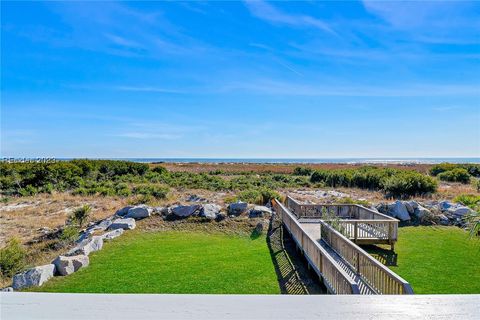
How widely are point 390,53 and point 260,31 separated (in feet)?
12.8

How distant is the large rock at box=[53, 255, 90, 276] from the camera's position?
664 cm

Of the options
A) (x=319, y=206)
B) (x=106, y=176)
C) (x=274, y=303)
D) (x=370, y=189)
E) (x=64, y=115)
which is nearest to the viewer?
(x=274, y=303)

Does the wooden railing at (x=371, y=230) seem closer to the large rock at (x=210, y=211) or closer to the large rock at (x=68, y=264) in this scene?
the large rock at (x=210, y=211)

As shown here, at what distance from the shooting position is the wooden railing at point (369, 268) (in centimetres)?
445

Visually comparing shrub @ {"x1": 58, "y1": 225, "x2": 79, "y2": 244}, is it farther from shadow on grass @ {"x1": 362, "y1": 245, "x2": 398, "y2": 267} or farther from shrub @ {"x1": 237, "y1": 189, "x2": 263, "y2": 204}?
shadow on grass @ {"x1": 362, "y1": 245, "x2": 398, "y2": 267}

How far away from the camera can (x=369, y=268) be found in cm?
561

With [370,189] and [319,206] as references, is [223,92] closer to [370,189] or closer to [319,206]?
[319,206]

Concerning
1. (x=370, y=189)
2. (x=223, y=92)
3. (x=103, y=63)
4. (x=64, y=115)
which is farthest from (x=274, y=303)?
(x=370, y=189)

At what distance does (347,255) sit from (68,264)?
5991 millimetres

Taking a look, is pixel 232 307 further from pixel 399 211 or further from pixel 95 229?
pixel 399 211

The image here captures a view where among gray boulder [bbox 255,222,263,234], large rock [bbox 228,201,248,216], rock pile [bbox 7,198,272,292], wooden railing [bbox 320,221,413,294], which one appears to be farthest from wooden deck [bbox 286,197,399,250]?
rock pile [bbox 7,198,272,292]

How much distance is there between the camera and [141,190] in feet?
60.1

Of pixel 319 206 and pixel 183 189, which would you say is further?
pixel 183 189

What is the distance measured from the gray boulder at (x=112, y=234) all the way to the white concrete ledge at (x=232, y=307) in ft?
29.1
